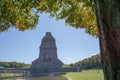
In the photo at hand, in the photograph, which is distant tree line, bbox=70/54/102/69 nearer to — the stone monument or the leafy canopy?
the stone monument

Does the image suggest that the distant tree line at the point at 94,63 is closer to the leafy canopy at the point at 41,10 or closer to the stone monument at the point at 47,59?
the stone monument at the point at 47,59

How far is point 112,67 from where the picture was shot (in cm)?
395

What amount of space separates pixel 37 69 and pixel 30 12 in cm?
10975

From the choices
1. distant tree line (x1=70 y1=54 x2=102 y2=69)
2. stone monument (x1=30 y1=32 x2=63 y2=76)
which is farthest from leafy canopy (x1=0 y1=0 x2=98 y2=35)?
stone monument (x1=30 y1=32 x2=63 y2=76)

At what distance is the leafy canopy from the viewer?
14.9 meters

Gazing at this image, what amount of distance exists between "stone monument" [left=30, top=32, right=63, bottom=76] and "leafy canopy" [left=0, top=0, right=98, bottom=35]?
338 ft

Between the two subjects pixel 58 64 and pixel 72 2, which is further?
pixel 58 64

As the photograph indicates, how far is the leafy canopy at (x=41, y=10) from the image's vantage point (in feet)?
48.9

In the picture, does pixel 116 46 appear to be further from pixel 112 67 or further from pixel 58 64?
pixel 58 64

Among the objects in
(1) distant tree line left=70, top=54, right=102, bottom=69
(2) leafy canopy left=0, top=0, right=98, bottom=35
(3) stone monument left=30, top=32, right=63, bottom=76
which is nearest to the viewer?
(2) leafy canopy left=0, top=0, right=98, bottom=35

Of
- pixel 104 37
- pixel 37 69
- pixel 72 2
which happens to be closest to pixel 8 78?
pixel 72 2

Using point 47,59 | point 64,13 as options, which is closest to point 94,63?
point 47,59

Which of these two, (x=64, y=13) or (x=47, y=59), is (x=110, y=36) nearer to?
(x=64, y=13)

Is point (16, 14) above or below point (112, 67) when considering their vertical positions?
above
